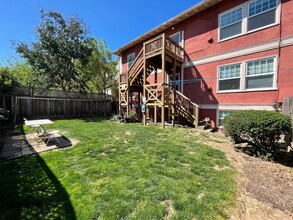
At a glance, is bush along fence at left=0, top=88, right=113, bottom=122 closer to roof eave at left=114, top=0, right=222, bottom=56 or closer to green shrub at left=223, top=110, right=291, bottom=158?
roof eave at left=114, top=0, right=222, bottom=56

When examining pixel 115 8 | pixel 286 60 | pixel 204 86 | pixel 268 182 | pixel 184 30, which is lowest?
pixel 268 182

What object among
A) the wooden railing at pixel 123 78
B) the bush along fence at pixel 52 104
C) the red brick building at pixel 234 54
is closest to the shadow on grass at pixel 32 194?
the red brick building at pixel 234 54

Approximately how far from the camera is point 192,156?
469 cm

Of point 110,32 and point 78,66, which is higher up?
point 110,32

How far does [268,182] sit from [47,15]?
19258 millimetres

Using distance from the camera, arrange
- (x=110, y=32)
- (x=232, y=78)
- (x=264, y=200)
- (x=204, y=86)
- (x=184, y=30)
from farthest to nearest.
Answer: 1. (x=110, y=32)
2. (x=184, y=30)
3. (x=204, y=86)
4. (x=232, y=78)
5. (x=264, y=200)

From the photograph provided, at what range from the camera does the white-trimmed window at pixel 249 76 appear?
289 inches

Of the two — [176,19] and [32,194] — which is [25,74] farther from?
[32,194]

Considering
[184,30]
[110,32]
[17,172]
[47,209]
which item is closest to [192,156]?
[47,209]

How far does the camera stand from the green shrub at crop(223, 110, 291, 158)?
4492mm

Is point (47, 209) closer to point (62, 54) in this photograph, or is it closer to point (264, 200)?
point (264, 200)

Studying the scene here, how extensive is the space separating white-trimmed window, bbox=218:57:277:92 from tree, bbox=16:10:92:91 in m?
13.0

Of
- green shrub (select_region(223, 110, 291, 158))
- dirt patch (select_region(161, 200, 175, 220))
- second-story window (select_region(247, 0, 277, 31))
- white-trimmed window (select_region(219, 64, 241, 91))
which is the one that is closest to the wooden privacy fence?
white-trimmed window (select_region(219, 64, 241, 91))

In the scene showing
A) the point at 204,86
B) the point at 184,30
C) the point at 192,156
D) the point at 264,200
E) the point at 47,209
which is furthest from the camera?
the point at 184,30
